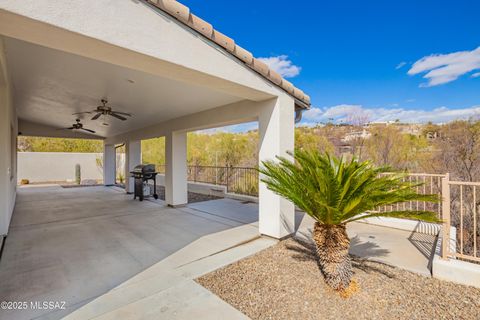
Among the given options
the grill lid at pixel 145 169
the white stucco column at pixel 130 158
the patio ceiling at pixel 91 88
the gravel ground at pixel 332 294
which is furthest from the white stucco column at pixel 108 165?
the gravel ground at pixel 332 294

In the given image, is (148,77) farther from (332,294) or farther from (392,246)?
(392,246)

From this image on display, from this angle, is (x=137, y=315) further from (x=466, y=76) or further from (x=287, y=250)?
(x=466, y=76)

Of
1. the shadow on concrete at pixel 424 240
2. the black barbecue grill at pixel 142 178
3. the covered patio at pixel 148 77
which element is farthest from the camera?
the black barbecue grill at pixel 142 178

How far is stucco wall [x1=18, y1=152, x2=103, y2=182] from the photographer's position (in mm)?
16094

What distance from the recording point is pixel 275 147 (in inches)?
184

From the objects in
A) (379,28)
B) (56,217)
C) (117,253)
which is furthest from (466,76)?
(56,217)

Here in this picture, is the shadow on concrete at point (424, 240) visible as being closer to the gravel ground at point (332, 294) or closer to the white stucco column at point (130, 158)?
the gravel ground at point (332, 294)

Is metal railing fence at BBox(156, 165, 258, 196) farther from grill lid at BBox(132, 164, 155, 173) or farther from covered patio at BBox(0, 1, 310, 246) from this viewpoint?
grill lid at BBox(132, 164, 155, 173)

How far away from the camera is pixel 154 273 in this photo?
3.40 m

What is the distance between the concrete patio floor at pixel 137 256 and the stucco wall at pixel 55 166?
1189cm

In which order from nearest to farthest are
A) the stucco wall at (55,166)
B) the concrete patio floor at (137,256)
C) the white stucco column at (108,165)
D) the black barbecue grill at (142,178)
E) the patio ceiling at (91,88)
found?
the concrete patio floor at (137,256), the patio ceiling at (91,88), the black barbecue grill at (142,178), the white stucco column at (108,165), the stucco wall at (55,166)

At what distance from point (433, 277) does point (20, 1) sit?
5.27 metres

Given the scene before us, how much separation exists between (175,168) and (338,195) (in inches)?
250

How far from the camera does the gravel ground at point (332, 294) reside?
2.51 meters
